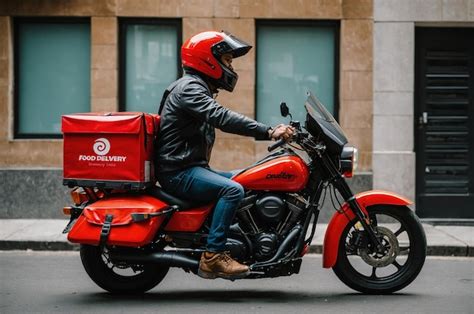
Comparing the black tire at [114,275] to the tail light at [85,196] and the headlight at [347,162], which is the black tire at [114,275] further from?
the headlight at [347,162]

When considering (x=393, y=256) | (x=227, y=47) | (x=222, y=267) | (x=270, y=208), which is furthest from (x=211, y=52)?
(x=393, y=256)

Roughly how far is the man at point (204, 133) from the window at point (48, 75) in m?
6.77

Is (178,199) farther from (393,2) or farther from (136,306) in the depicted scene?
(393,2)

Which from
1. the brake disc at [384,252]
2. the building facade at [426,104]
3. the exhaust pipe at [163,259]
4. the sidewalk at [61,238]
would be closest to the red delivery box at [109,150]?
the exhaust pipe at [163,259]

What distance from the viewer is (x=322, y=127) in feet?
24.1

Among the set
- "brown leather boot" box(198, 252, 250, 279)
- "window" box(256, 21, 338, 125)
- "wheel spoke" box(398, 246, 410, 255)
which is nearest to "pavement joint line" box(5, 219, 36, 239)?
"window" box(256, 21, 338, 125)

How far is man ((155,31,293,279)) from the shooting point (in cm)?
710

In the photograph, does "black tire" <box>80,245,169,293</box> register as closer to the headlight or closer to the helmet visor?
the headlight

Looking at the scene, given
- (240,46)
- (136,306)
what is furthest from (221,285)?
(240,46)

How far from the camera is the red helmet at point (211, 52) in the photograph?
731 cm

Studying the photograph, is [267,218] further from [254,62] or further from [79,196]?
[254,62]

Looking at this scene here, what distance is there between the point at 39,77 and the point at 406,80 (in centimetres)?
541

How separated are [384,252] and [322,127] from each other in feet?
3.69

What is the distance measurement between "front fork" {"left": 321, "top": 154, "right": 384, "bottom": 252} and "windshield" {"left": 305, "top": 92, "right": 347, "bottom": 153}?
130mm
